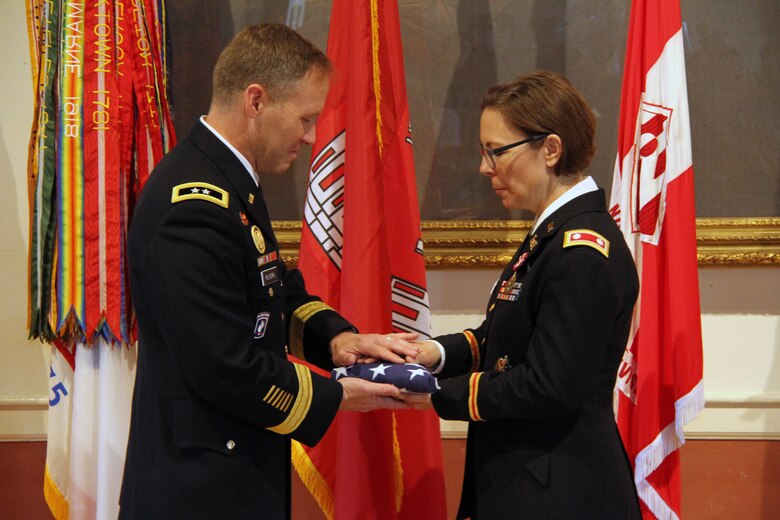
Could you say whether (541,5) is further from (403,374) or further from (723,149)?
(403,374)

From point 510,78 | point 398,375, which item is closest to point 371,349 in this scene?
point 398,375

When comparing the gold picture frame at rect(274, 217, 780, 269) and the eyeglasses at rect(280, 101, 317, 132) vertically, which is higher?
the eyeglasses at rect(280, 101, 317, 132)

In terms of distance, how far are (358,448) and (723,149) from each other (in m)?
1.67

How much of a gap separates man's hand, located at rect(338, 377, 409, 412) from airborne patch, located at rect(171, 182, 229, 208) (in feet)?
1.72

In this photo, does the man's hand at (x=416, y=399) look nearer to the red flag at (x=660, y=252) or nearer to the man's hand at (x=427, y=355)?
the man's hand at (x=427, y=355)

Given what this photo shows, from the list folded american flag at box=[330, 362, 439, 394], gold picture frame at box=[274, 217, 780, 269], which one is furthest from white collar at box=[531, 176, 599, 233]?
gold picture frame at box=[274, 217, 780, 269]

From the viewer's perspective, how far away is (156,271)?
1.59m

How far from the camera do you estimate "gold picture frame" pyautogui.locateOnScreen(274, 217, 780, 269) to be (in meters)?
2.97

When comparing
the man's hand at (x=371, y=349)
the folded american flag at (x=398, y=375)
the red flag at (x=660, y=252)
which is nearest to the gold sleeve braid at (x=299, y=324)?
the man's hand at (x=371, y=349)

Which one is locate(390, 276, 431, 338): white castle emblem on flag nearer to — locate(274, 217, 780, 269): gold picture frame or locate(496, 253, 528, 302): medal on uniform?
locate(274, 217, 780, 269): gold picture frame

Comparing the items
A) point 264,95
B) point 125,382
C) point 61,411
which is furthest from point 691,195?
point 61,411

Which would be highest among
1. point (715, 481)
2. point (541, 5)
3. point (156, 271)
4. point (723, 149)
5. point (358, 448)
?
point (541, 5)

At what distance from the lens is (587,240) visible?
168cm

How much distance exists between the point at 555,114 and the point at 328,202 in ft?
3.57
